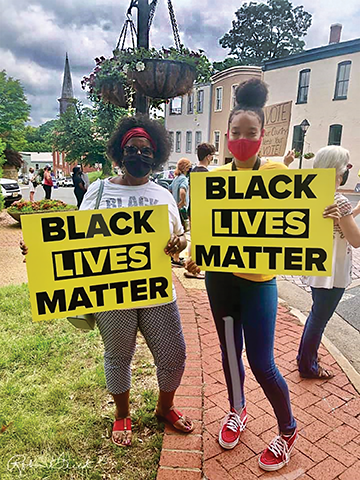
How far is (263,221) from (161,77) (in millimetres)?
1829

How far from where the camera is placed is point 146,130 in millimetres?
2076

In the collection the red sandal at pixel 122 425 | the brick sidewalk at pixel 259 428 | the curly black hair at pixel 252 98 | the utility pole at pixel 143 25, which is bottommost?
the brick sidewalk at pixel 259 428

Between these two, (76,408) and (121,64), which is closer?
(76,408)

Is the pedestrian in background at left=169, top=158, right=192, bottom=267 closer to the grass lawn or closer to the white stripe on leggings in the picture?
the grass lawn

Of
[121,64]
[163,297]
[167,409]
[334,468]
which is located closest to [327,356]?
[334,468]

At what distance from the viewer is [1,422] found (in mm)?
2303

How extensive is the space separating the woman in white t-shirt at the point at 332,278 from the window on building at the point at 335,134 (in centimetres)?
2034

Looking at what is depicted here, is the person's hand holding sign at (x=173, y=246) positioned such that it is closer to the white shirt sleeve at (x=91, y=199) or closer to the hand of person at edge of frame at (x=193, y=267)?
the hand of person at edge of frame at (x=193, y=267)

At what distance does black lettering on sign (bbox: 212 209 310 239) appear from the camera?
1.78 meters

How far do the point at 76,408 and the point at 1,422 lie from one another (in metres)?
0.46

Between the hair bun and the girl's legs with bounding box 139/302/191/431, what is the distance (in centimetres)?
114

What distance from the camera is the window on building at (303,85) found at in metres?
21.6

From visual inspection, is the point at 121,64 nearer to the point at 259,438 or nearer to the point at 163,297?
the point at 163,297

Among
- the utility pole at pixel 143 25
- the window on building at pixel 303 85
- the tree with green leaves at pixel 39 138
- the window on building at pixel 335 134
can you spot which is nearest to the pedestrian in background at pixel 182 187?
the utility pole at pixel 143 25
